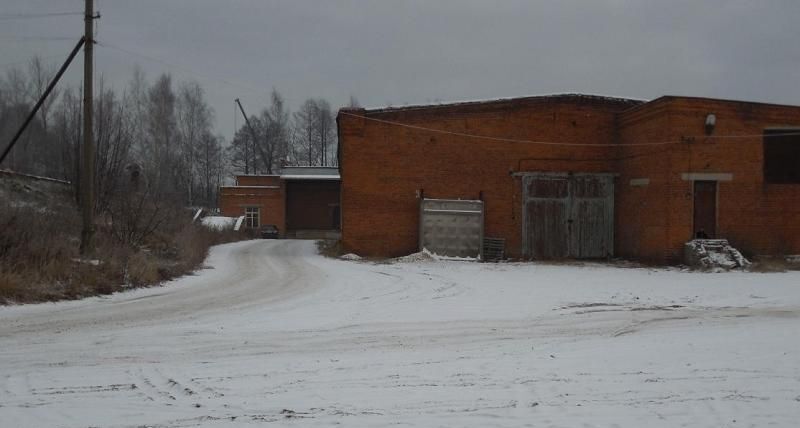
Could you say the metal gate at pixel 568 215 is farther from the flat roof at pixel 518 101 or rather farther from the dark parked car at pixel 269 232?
the dark parked car at pixel 269 232

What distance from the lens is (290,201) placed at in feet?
151

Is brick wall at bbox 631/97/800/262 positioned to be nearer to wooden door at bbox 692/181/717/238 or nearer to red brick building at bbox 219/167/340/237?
wooden door at bbox 692/181/717/238

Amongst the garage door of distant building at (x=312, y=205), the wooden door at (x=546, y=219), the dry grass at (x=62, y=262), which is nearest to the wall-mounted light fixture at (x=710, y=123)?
the wooden door at (x=546, y=219)

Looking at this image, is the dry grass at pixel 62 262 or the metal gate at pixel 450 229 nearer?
the dry grass at pixel 62 262

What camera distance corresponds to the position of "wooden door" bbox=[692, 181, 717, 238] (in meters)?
19.1

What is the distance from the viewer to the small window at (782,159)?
2078cm

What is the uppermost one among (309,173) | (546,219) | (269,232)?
(309,173)

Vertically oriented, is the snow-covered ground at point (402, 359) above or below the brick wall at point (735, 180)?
below

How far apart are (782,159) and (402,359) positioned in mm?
20784

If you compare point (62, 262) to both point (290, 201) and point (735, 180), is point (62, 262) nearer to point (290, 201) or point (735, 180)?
point (735, 180)

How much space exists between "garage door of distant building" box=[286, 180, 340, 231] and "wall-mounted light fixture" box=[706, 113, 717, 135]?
30689mm

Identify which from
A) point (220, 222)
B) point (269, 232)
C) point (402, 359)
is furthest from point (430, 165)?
point (269, 232)

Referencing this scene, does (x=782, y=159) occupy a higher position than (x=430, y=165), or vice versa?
(x=782, y=159)

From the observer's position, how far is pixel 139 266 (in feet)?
42.5
